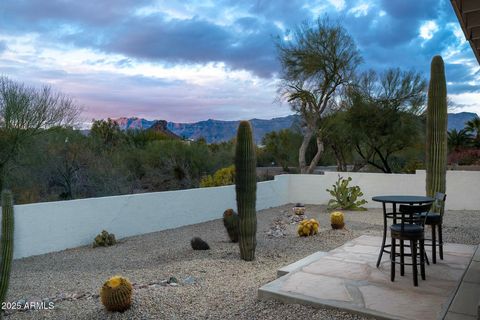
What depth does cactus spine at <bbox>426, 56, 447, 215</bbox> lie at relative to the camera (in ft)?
27.0

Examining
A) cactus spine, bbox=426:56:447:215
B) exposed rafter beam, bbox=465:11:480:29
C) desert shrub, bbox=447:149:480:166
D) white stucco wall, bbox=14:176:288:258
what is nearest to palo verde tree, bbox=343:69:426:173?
desert shrub, bbox=447:149:480:166

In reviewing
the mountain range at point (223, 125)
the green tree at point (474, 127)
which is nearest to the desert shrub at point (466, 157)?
the mountain range at point (223, 125)

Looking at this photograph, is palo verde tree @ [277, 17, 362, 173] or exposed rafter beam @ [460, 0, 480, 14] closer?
exposed rafter beam @ [460, 0, 480, 14]

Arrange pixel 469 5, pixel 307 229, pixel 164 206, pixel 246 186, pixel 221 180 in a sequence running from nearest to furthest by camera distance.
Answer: pixel 469 5, pixel 246 186, pixel 307 229, pixel 164 206, pixel 221 180

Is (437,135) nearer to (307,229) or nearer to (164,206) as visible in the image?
(307,229)

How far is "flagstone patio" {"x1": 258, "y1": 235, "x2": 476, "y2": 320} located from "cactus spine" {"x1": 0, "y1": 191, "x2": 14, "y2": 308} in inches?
93.6

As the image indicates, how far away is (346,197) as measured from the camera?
12484 mm

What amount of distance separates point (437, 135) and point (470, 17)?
4.80 metres

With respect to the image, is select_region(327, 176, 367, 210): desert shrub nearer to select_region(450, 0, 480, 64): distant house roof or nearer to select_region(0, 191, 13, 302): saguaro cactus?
select_region(450, 0, 480, 64): distant house roof

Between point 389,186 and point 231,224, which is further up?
point 389,186

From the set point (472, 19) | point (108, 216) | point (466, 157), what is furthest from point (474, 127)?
point (472, 19)

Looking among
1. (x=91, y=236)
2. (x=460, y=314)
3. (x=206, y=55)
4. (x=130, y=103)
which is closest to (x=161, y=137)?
(x=130, y=103)

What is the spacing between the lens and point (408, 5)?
9.50 m

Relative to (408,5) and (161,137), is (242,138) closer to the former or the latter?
(408,5)
